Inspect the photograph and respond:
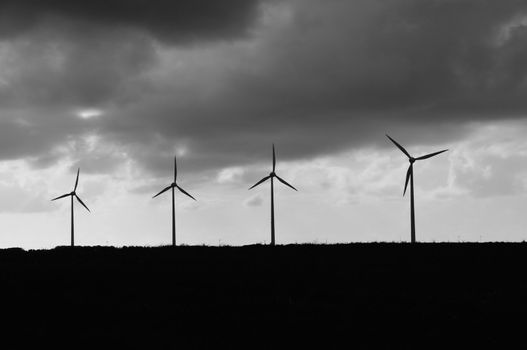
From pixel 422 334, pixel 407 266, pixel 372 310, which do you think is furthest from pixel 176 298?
pixel 407 266

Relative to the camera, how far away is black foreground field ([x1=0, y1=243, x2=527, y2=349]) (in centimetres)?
3256

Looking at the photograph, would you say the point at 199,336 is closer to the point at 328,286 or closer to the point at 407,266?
the point at 328,286

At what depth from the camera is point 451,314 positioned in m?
36.5

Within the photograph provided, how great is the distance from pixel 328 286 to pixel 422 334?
41.3 ft

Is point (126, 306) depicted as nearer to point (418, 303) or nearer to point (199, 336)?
point (199, 336)

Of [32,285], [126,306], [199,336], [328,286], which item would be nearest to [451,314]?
[328,286]

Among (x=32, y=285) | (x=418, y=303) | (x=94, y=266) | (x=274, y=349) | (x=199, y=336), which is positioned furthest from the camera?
(x=94, y=266)

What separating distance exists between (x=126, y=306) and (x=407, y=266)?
23386 millimetres

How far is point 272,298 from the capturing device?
39625 millimetres

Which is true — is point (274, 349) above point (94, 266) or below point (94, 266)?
below

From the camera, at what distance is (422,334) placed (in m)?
32.8

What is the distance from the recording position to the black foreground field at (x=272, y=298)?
32.6 m

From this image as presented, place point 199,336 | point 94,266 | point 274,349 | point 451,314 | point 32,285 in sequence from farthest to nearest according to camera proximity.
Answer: point 94,266 < point 32,285 < point 451,314 < point 199,336 < point 274,349

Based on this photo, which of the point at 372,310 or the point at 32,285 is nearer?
the point at 372,310
